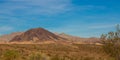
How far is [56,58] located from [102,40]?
308 inches

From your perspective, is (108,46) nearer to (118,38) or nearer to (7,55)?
(118,38)

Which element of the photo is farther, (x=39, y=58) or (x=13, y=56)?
(x=13, y=56)

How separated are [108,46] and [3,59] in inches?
589

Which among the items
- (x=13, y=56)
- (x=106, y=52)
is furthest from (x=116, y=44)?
(x=13, y=56)

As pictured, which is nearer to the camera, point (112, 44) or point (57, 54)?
point (112, 44)

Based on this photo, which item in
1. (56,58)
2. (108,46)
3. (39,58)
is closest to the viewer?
(39,58)

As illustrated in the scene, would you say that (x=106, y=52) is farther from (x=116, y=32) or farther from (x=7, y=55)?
(x=7, y=55)

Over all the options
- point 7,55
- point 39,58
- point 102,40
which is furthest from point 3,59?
point 102,40

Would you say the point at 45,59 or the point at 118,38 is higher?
the point at 118,38

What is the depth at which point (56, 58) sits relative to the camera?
1647 inches

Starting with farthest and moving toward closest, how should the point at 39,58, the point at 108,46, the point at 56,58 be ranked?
the point at 56,58
the point at 108,46
the point at 39,58

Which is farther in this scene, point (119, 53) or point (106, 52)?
point (106, 52)

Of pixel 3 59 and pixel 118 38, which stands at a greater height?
pixel 118 38

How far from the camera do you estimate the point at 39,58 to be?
36281 millimetres
